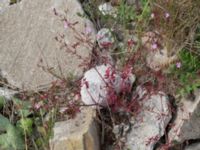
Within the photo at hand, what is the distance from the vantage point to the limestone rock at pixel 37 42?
365 cm

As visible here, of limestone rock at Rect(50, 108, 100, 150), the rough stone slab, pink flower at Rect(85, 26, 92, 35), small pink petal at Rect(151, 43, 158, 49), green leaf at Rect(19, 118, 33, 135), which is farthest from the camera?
the rough stone slab

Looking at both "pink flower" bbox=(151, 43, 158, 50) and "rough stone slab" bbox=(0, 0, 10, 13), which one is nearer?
"pink flower" bbox=(151, 43, 158, 50)

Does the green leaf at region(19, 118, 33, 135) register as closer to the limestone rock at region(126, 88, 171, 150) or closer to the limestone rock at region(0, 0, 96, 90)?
the limestone rock at region(0, 0, 96, 90)

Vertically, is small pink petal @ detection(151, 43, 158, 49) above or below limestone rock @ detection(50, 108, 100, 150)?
above

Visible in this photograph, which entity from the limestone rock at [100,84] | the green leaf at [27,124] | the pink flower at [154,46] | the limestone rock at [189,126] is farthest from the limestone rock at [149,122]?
the green leaf at [27,124]

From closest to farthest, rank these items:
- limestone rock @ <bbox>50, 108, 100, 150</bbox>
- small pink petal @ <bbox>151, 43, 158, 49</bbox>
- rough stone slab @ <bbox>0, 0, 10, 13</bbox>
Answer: limestone rock @ <bbox>50, 108, 100, 150</bbox> < small pink petal @ <bbox>151, 43, 158, 49</bbox> < rough stone slab @ <bbox>0, 0, 10, 13</bbox>

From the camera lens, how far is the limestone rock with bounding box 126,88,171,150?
3.13 metres

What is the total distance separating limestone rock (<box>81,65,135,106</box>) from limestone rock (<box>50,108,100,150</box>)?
0.09 metres

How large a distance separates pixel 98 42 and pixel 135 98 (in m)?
A: 0.54

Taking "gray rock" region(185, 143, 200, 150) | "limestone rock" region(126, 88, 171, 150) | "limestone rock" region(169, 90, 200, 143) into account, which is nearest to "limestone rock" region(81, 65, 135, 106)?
"limestone rock" region(126, 88, 171, 150)

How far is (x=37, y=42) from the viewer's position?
377cm

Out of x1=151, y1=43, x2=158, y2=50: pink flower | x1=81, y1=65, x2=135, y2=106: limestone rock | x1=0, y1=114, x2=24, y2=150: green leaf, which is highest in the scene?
x1=151, y1=43, x2=158, y2=50: pink flower

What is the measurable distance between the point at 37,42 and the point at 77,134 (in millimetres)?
1023

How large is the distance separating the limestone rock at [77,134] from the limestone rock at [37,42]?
1.63 feet
